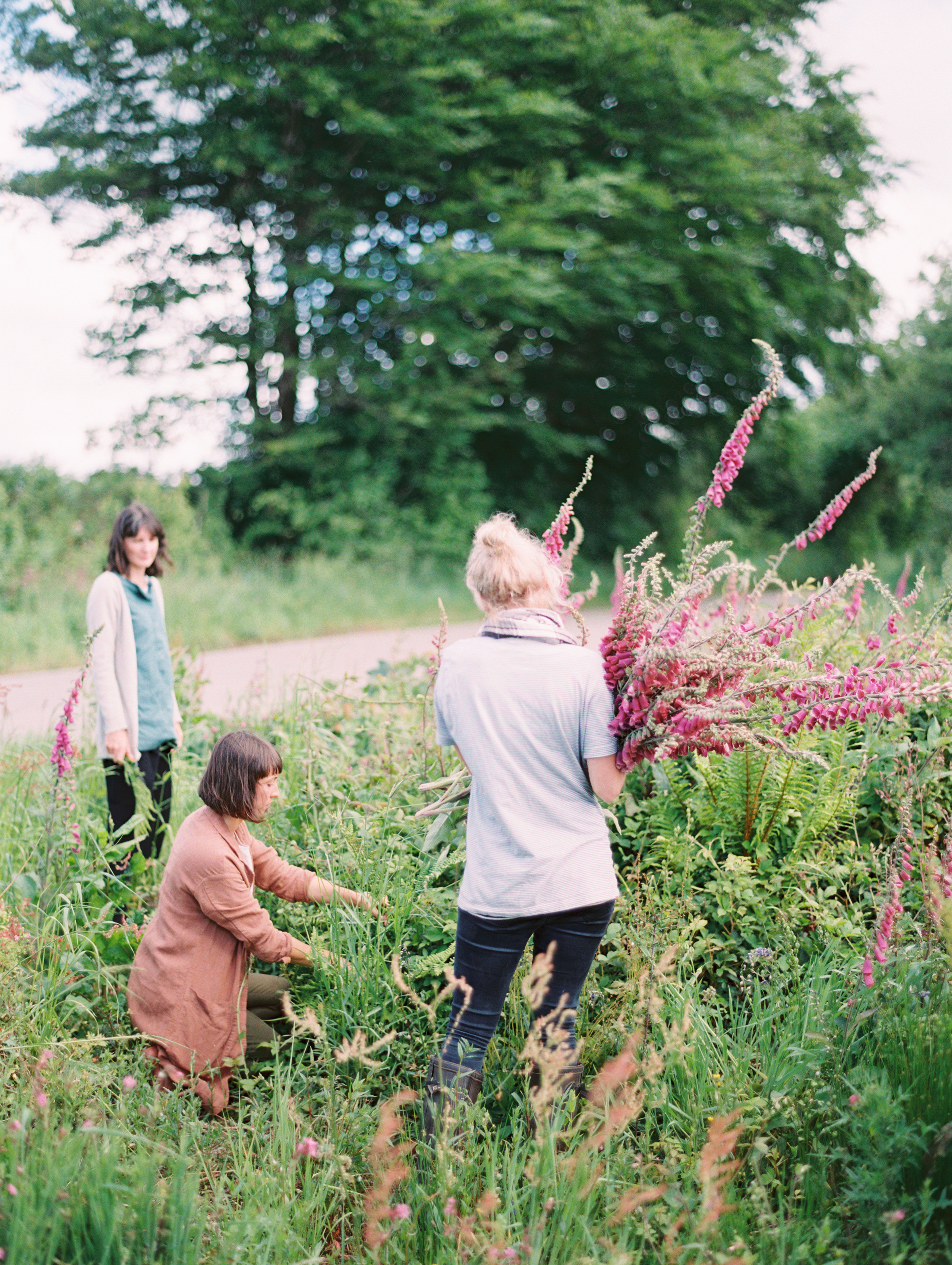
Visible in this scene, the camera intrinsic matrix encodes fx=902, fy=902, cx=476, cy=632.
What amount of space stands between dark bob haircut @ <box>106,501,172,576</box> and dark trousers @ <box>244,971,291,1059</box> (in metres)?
2.06

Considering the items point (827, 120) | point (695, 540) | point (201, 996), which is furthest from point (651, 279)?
point (201, 996)

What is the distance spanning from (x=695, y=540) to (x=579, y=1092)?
1724mm

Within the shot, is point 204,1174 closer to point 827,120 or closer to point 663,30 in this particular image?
point 663,30

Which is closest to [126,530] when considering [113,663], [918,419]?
[113,663]

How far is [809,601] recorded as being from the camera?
278cm

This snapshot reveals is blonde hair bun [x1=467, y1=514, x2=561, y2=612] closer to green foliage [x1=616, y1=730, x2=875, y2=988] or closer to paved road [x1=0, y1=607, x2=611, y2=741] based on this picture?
green foliage [x1=616, y1=730, x2=875, y2=988]

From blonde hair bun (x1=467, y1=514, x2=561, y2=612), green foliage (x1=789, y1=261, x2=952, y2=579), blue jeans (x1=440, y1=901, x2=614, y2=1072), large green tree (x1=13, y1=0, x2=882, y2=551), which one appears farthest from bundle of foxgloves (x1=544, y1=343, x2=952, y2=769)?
green foliage (x1=789, y1=261, x2=952, y2=579)

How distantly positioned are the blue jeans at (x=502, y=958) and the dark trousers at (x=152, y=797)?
204 centimetres

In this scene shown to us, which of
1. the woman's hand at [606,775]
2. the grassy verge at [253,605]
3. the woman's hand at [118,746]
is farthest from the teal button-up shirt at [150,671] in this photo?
the grassy verge at [253,605]

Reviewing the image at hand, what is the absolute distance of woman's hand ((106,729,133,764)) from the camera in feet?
13.4

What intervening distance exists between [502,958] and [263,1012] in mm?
1266

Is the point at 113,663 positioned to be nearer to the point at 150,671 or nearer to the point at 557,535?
the point at 150,671

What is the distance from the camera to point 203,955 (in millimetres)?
2984

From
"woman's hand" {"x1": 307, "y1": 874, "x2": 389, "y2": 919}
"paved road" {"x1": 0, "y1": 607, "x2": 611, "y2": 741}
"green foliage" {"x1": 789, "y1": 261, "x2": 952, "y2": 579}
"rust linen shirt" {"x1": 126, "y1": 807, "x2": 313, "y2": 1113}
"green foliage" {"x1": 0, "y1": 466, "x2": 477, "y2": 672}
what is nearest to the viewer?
"rust linen shirt" {"x1": 126, "y1": 807, "x2": 313, "y2": 1113}
